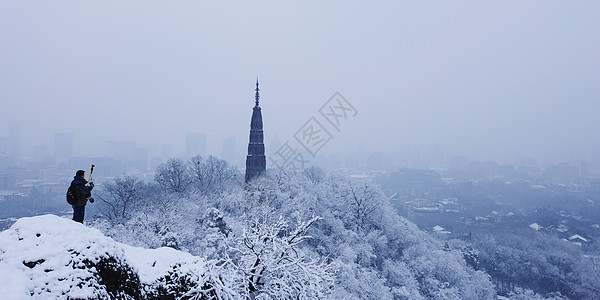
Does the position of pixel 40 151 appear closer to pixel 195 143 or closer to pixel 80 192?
pixel 195 143

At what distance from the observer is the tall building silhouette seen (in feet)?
139

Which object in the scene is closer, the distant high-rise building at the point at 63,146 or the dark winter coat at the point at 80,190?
the dark winter coat at the point at 80,190

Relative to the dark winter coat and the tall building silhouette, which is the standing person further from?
the tall building silhouette

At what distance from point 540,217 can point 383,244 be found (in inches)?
2169

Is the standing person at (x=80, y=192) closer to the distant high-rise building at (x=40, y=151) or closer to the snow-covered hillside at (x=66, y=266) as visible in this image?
the snow-covered hillside at (x=66, y=266)

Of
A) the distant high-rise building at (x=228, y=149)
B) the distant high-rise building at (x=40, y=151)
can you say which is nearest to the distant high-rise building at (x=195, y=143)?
the distant high-rise building at (x=228, y=149)

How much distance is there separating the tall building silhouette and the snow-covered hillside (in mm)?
34475

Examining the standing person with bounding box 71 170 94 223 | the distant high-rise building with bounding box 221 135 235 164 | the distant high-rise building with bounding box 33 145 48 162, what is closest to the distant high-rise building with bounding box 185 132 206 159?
the distant high-rise building with bounding box 221 135 235 164

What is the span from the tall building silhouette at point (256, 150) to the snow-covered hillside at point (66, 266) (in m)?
34.5

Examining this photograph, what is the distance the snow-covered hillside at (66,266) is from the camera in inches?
196

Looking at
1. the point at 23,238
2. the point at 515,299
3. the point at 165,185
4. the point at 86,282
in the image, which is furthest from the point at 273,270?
the point at 515,299

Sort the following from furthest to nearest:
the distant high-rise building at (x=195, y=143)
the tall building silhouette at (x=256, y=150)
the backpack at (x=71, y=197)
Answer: the distant high-rise building at (x=195, y=143), the tall building silhouette at (x=256, y=150), the backpack at (x=71, y=197)

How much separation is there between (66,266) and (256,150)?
3792 cm

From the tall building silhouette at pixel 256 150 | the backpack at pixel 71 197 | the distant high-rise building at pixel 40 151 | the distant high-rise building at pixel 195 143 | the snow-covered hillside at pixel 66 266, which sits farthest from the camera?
the distant high-rise building at pixel 195 143
